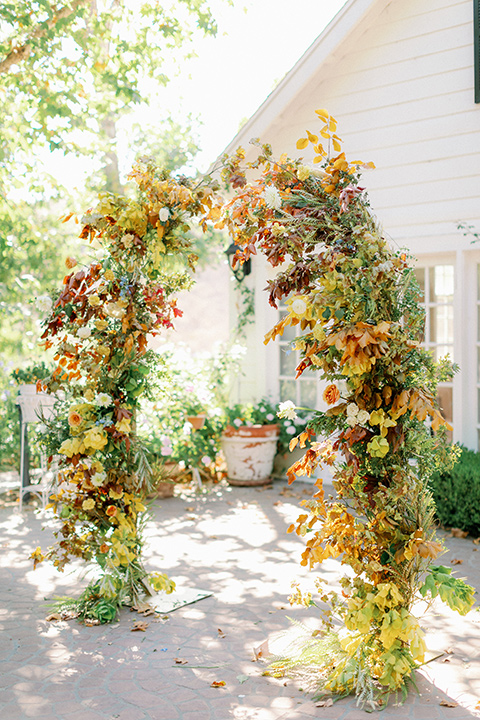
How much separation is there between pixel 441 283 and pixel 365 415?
13.2ft

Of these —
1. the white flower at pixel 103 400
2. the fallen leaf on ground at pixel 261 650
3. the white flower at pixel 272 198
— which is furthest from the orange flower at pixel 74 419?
the white flower at pixel 272 198

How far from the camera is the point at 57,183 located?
30.3ft

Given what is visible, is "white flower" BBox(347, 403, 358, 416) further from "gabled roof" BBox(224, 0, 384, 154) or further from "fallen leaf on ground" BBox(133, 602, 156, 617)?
"gabled roof" BBox(224, 0, 384, 154)

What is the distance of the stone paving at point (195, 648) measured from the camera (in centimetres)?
284

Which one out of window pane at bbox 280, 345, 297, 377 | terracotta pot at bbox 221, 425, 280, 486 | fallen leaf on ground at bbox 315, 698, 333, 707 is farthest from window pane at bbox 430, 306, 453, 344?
fallen leaf on ground at bbox 315, 698, 333, 707

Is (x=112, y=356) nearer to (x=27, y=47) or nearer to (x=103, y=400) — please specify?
(x=103, y=400)

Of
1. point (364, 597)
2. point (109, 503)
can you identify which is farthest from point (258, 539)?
point (364, 597)

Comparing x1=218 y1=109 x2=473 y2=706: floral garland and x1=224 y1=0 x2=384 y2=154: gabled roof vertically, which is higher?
x1=224 y1=0 x2=384 y2=154: gabled roof

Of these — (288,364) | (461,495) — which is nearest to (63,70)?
(288,364)

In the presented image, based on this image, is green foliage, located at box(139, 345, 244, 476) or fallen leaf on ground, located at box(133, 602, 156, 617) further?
green foliage, located at box(139, 345, 244, 476)

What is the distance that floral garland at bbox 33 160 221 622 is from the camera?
3.76 m

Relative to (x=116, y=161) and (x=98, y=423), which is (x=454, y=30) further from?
(x=116, y=161)

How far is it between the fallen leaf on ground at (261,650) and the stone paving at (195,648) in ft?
0.12

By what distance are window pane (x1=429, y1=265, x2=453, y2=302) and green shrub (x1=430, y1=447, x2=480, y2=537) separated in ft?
5.42
